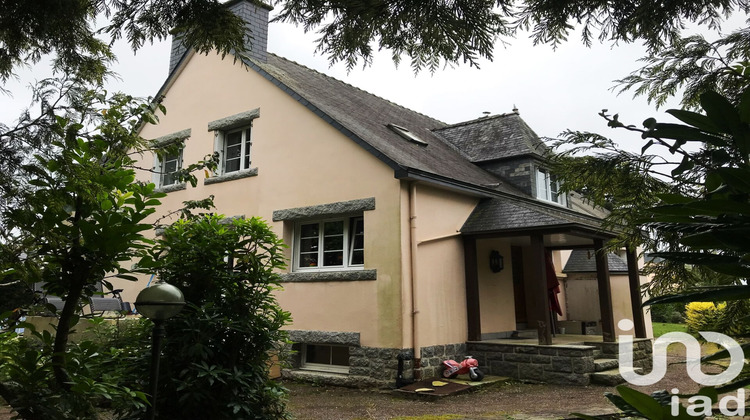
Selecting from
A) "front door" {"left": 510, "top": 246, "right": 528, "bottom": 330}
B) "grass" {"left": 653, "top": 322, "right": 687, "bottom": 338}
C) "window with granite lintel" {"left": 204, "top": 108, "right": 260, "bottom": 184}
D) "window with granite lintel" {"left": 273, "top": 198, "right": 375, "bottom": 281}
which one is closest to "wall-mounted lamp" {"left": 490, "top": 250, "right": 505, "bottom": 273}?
"front door" {"left": 510, "top": 246, "right": 528, "bottom": 330}

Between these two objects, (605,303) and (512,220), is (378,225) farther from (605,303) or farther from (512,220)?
(605,303)

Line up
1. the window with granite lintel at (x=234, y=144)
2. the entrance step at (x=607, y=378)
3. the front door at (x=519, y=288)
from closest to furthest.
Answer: the entrance step at (x=607, y=378) < the window with granite lintel at (x=234, y=144) < the front door at (x=519, y=288)

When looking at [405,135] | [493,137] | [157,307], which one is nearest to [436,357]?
[405,135]

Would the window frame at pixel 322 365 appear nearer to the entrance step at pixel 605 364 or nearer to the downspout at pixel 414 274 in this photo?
the downspout at pixel 414 274

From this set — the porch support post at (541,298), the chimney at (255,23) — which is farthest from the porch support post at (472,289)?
the chimney at (255,23)

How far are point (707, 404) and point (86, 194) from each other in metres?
2.90

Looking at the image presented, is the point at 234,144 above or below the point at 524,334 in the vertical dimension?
above

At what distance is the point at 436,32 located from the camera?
3096 millimetres

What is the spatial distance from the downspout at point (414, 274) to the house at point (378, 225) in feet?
0.06

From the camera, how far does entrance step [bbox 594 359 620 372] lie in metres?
9.09

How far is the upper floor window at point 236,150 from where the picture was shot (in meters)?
12.1

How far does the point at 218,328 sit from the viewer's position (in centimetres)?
432

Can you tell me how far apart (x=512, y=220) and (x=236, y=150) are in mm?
6724

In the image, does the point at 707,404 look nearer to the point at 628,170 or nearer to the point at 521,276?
the point at 628,170
